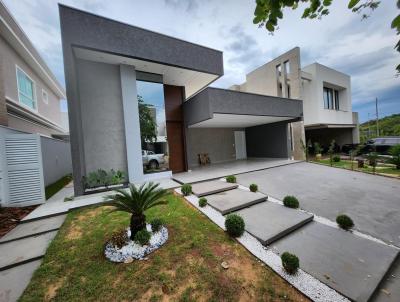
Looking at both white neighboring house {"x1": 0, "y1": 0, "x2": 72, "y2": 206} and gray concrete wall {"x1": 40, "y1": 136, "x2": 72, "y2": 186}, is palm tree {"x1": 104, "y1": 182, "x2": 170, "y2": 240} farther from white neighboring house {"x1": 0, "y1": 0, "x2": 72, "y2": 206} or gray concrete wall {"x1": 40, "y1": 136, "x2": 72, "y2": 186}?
gray concrete wall {"x1": 40, "y1": 136, "x2": 72, "y2": 186}

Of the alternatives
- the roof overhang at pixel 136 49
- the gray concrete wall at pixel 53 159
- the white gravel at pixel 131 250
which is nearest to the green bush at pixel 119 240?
the white gravel at pixel 131 250

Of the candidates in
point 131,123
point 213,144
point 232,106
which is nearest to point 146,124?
point 131,123

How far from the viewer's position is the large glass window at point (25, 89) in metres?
9.85

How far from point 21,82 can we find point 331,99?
992 inches

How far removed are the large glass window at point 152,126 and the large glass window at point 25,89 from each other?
7689mm

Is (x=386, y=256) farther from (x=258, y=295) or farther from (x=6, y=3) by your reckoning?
(x=6, y=3)

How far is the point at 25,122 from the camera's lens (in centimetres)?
1002

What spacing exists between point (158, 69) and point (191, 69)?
1653mm

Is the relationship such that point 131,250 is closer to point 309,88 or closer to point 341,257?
point 341,257

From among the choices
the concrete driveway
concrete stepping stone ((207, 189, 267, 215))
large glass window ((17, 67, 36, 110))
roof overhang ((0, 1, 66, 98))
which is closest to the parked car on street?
the concrete driveway

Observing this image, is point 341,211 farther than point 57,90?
No

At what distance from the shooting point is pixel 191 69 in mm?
8383

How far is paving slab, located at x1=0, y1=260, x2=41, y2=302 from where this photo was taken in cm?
240

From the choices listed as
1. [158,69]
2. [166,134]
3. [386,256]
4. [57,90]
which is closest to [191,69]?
[158,69]
